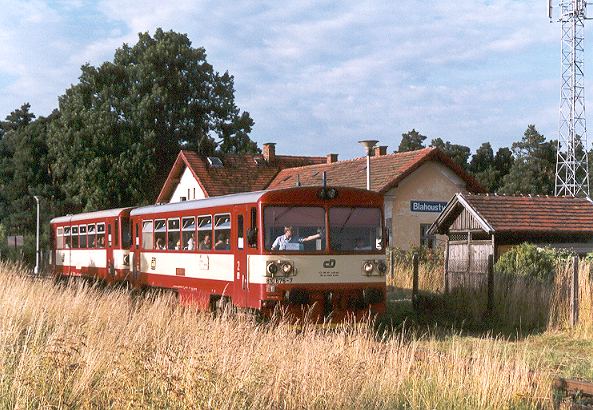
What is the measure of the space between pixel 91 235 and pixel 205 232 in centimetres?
1070

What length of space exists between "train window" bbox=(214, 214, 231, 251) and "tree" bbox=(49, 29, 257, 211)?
35578 millimetres

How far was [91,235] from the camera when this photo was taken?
26938mm

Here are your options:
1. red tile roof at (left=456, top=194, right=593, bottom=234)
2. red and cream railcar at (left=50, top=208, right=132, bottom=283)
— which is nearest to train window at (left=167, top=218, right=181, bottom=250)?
red and cream railcar at (left=50, top=208, right=132, bottom=283)

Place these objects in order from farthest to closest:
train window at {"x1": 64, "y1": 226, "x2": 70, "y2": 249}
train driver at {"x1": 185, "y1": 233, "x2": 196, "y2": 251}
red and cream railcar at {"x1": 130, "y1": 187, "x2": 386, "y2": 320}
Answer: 1. train window at {"x1": 64, "y1": 226, "x2": 70, "y2": 249}
2. train driver at {"x1": 185, "y1": 233, "x2": 196, "y2": 251}
3. red and cream railcar at {"x1": 130, "y1": 187, "x2": 386, "y2": 320}

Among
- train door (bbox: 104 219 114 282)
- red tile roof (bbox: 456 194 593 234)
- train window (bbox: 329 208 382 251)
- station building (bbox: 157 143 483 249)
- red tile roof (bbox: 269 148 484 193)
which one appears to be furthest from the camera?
A: station building (bbox: 157 143 483 249)

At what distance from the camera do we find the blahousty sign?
36844mm

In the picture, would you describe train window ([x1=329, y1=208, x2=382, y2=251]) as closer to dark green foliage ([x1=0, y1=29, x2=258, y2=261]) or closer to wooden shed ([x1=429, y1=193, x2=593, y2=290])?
wooden shed ([x1=429, y1=193, x2=593, y2=290])

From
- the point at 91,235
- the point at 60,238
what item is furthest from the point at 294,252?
the point at 60,238

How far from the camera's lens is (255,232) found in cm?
1451

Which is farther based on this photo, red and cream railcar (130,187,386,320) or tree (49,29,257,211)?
tree (49,29,257,211)

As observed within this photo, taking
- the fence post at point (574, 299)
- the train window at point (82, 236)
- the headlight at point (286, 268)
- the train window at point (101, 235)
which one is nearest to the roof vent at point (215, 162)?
the train window at point (82, 236)

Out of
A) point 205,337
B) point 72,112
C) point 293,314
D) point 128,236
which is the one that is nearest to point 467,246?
point 128,236

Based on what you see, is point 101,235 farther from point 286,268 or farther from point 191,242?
point 286,268

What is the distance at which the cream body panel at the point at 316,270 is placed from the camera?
14617 mm
